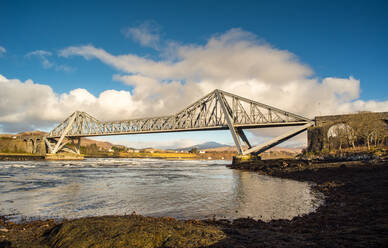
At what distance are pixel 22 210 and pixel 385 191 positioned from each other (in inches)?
683

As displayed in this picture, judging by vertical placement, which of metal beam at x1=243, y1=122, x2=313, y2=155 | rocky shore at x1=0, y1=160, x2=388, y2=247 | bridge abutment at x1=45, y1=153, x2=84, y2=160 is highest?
metal beam at x1=243, y1=122, x2=313, y2=155

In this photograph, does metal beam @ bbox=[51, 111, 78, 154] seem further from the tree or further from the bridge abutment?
the tree

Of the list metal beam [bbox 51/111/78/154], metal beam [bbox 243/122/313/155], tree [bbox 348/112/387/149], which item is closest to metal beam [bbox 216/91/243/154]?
metal beam [bbox 243/122/313/155]

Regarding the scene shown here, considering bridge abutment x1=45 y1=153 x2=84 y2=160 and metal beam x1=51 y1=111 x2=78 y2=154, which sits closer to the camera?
bridge abutment x1=45 y1=153 x2=84 y2=160

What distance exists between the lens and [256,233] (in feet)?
21.9

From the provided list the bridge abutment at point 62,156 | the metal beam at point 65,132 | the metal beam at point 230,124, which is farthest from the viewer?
the metal beam at point 65,132

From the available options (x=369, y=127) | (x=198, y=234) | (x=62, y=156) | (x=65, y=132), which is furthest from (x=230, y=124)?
(x=62, y=156)

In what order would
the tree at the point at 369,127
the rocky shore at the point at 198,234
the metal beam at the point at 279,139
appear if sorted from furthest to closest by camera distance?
the metal beam at the point at 279,139
the tree at the point at 369,127
the rocky shore at the point at 198,234

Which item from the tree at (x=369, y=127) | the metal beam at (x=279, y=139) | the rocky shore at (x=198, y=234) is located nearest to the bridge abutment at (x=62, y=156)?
the metal beam at (x=279, y=139)

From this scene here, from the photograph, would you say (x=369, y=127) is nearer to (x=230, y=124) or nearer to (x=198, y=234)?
(x=230, y=124)

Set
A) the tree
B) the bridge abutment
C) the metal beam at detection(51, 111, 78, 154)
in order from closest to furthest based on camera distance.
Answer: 1. the tree
2. the bridge abutment
3. the metal beam at detection(51, 111, 78, 154)

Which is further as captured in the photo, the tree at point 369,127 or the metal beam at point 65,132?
the metal beam at point 65,132

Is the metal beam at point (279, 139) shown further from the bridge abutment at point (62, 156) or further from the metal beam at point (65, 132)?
the bridge abutment at point (62, 156)

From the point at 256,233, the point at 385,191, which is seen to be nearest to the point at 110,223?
the point at 256,233
